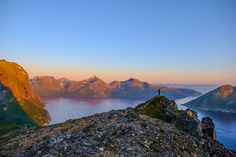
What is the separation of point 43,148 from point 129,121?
31.8 ft

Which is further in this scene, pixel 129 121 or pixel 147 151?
pixel 129 121

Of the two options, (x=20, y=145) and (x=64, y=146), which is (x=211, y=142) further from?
(x=20, y=145)

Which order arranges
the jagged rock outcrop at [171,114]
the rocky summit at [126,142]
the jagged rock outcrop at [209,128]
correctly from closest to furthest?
the rocky summit at [126,142], the jagged rock outcrop at [171,114], the jagged rock outcrop at [209,128]

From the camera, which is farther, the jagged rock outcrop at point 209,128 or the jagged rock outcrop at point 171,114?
the jagged rock outcrop at point 209,128

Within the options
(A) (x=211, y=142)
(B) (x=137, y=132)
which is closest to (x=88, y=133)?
(B) (x=137, y=132)

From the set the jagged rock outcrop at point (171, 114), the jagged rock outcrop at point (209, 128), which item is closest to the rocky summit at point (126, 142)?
the jagged rock outcrop at point (171, 114)

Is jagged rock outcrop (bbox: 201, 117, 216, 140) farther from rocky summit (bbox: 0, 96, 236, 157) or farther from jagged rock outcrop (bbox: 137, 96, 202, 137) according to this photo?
rocky summit (bbox: 0, 96, 236, 157)

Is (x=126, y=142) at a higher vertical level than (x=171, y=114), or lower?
lower

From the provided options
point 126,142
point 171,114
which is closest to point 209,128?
point 171,114

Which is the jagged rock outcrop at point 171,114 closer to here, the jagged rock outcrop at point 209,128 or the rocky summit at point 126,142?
the rocky summit at point 126,142

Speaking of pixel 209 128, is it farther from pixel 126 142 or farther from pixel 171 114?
pixel 126 142

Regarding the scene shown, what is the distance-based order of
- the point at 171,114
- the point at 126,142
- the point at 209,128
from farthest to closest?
the point at 209,128 → the point at 171,114 → the point at 126,142

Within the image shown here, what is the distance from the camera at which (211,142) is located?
3084 centimetres

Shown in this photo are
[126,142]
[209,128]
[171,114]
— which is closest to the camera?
[126,142]
